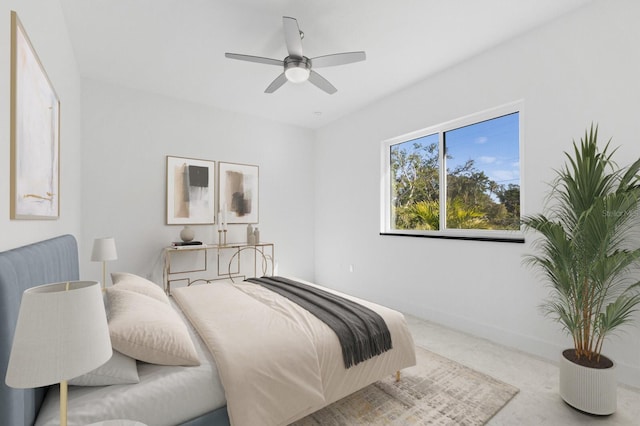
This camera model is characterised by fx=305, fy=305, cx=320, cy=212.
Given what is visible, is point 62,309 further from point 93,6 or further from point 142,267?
point 142,267

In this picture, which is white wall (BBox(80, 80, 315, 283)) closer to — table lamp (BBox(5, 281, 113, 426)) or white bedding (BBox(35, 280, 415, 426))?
white bedding (BBox(35, 280, 415, 426))

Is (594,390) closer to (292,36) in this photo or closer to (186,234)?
(292,36)

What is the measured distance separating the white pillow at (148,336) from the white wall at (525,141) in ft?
8.79

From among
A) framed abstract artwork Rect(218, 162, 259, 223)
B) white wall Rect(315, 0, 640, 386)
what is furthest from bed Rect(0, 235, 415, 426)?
framed abstract artwork Rect(218, 162, 259, 223)

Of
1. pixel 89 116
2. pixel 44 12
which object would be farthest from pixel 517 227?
pixel 89 116

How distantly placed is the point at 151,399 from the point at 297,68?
245cm

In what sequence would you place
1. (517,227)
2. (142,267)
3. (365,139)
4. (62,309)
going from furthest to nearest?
(365,139), (142,267), (517,227), (62,309)

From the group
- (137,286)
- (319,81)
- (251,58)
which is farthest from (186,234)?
(319,81)

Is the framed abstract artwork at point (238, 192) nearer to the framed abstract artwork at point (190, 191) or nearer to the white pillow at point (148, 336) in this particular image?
the framed abstract artwork at point (190, 191)

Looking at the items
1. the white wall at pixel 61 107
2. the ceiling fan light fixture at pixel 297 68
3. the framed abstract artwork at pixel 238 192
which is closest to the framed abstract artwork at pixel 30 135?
the white wall at pixel 61 107

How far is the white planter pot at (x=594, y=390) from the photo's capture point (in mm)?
1786

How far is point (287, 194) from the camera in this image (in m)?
5.07

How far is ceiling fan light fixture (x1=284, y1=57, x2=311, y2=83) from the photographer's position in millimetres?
2576

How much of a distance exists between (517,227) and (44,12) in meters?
3.87
